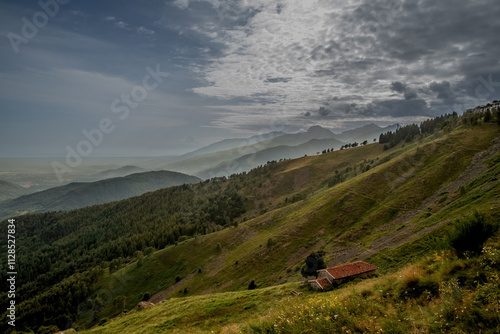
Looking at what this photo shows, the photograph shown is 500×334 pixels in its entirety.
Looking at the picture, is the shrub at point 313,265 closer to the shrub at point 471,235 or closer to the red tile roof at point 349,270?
the red tile roof at point 349,270

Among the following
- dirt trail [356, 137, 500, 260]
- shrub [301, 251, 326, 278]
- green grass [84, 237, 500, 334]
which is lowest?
shrub [301, 251, 326, 278]

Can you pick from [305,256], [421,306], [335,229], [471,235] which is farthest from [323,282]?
[335,229]

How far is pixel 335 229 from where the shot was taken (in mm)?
86062

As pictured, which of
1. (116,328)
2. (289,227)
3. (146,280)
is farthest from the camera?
(146,280)

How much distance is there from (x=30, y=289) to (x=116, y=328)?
565 feet

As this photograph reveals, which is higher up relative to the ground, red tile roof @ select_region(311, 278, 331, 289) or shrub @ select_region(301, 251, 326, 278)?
red tile roof @ select_region(311, 278, 331, 289)

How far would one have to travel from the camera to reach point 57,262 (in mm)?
188750

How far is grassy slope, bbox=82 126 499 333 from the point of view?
6322cm

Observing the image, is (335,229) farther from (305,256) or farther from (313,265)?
(313,265)

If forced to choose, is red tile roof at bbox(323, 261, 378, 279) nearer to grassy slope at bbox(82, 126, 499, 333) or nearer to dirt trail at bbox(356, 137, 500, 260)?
grassy slope at bbox(82, 126, 499, 333)

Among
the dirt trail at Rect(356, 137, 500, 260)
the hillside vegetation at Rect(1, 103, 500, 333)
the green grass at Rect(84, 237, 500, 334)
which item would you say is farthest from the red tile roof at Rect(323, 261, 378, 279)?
the green grass at Rect(84, 237, 500, 334)

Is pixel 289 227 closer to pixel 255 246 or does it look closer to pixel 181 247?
pixel 255 246

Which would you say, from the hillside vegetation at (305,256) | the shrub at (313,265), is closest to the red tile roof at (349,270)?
the hillside vegetation at (305,256)

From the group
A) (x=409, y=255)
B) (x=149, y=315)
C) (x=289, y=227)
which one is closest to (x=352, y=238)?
(x=289, y=227)
